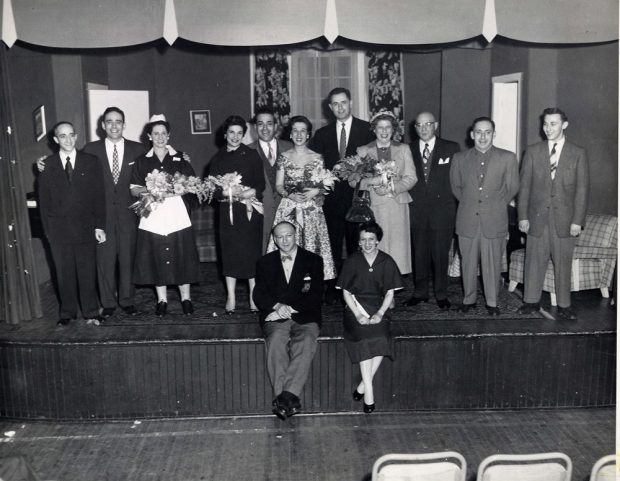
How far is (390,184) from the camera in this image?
6.28 meters

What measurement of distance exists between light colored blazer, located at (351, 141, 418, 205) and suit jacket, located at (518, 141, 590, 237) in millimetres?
999

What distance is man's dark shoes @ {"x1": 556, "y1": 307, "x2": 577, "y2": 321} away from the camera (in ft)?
20.7

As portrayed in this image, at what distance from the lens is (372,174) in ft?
20.5

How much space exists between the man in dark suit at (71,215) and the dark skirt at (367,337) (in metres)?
2.31

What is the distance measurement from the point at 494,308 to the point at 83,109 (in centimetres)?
570

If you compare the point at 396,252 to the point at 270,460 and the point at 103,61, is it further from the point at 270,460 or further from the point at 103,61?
the point at 103,61

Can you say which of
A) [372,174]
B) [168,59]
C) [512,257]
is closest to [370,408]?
[372,174]

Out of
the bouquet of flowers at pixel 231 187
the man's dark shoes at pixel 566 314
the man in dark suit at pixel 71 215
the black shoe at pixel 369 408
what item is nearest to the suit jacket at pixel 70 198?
the man in dark suit at pixel 71 215

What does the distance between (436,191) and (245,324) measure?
2.13 m

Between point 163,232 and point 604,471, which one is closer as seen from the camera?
point 604,471

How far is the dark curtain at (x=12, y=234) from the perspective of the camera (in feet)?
20.0

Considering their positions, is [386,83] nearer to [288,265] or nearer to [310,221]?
[310,221]

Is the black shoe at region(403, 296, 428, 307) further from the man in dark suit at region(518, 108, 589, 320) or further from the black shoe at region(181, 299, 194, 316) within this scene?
the black shoe at region(181, 299, 194, 316)

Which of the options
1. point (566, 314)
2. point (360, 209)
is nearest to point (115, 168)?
point (360, 209)
